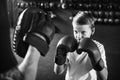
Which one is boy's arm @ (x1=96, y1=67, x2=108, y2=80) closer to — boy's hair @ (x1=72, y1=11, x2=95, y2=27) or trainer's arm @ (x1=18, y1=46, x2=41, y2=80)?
boy's hair @ (x1=72, y1=11, x2=95, y2=27)

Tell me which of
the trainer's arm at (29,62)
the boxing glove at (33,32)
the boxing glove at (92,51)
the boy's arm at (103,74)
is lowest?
the boy's arm at (103,74)

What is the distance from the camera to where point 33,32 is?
2.56 feet

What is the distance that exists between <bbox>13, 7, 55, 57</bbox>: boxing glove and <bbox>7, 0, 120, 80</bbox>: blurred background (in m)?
0.21

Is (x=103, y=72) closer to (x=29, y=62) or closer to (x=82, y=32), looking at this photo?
(x=82, y=32)

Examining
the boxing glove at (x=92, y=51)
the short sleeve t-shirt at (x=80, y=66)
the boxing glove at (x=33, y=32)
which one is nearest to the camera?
the boxing glove at (x=33, y=32)

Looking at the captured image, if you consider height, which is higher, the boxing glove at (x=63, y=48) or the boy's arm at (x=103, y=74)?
the boxing glove at (x=63, y=48)

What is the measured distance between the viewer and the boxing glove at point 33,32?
0.76 metres

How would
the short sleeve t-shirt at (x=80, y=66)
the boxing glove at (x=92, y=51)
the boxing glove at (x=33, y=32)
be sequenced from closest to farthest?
1. the boxing glove at (x=33, y=32)
2. the boxing glove at (x=92, y=51)
3. the short sleeve t-shirt at (x=80, y=66)

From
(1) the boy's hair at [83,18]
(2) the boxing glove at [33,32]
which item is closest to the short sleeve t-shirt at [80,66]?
(1) the boy's hair at [83,18]

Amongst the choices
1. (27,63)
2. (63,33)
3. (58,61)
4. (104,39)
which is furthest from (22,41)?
(104,39)

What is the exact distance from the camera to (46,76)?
1.15m

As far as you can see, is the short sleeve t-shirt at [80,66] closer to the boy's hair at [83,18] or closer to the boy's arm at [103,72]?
the boy's arm at [103,72]

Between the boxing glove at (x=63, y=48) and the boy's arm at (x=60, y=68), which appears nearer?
the boxing glove at (x=63, y=48)

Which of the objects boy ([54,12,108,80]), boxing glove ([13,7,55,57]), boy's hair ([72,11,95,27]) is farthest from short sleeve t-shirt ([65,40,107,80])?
boxing glove ([13,7,55,57])
